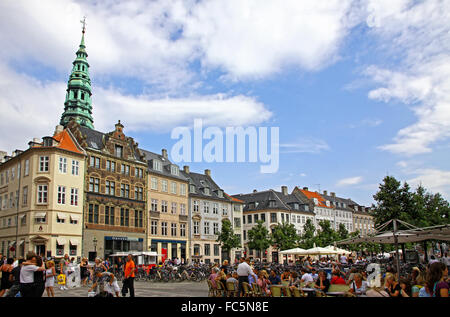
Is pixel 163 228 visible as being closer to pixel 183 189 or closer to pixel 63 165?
pixel 183 189

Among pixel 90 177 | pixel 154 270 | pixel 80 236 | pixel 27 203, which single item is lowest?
pixel 154 270

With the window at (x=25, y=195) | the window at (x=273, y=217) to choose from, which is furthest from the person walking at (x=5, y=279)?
the window at (x=273, y=217)

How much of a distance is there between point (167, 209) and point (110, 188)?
9480 millimetres

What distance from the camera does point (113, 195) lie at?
4325 centimetres

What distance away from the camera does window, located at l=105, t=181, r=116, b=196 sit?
42713mm

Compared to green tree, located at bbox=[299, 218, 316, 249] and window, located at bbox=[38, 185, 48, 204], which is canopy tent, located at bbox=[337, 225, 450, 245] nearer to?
window, located at bbox=[38, 185, 48, 204]

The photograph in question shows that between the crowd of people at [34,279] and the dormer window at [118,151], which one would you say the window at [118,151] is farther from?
the crowd of people at [34,279]

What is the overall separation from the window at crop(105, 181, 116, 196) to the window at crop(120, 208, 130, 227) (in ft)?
7.12

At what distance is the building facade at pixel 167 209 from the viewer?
48.1 m

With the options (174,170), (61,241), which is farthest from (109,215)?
(174,170)
